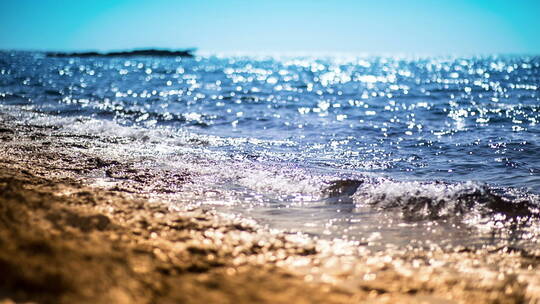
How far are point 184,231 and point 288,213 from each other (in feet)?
4.49

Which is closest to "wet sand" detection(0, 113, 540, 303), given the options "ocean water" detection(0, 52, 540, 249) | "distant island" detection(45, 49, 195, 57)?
"ocean water" detection(0, 52, 540, 249)

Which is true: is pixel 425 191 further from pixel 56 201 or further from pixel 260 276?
pixel 56 201

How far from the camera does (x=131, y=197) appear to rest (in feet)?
14.4

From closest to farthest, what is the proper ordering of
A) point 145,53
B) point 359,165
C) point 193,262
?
point 193,262
point 359,165
point 145,53

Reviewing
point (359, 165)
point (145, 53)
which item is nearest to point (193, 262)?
point (359, 165)

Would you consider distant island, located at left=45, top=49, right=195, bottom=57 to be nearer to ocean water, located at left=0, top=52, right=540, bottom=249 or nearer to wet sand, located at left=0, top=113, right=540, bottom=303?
ocean water, located at left=0, top=52, right=540, bottom=249

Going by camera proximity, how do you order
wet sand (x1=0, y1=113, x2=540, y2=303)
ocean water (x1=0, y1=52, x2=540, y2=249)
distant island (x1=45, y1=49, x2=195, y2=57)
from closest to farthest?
wet sand (x1=0, y1=113, x2=540, y2=303) < ocean water (x1=0, y1=52, x2=540, y2=249) < distant island (x1=45, y1=49, x2=195, y2=57)

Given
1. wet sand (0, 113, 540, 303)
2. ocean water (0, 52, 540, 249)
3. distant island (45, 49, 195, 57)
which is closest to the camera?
wet sand (0, 113, 540, 303)

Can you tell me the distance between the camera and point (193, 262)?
8.98ft

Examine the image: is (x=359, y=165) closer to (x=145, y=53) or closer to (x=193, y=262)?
(x=193, y=262)

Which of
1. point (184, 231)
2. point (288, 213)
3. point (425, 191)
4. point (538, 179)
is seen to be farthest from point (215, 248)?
point (538, 179)

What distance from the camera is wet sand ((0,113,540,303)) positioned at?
2.14 m

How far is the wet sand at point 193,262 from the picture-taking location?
84.4 inches

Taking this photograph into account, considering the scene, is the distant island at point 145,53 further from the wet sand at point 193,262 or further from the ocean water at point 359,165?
the wet sand at point 193,262
